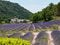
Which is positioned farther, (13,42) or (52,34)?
(52,34)

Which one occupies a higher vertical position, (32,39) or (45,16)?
(32,39)

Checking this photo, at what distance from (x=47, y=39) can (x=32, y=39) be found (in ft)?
2.48

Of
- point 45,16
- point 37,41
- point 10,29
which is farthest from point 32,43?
point 45,16

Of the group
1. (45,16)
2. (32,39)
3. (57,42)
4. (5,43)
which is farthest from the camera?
(45,16)

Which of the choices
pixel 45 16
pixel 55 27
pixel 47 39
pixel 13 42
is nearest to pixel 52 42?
pixel 47 39

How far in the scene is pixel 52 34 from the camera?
435 inches

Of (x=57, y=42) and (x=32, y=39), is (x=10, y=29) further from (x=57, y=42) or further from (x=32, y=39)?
(x=57, y=42)

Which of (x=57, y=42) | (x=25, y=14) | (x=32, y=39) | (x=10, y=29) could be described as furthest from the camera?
(x=25, y=14)

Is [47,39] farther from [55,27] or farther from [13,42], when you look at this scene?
[55,27]

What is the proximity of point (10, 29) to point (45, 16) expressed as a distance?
57084 mm

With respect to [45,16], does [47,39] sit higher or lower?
higher

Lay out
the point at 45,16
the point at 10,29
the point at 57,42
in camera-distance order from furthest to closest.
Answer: the point at 45,16, the point at 10,29, the point at 57,42

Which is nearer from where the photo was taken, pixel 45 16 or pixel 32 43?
pixel 32 43

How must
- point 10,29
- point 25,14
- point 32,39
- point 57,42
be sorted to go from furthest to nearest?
point 25,14
point 10,29
point 32,39
point 57,42
